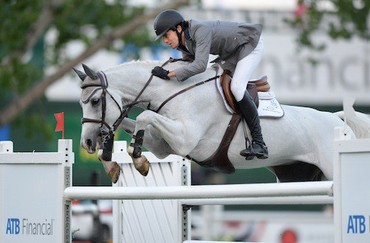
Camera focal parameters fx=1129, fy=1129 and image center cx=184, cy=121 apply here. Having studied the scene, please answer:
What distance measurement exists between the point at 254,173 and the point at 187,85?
665 inches

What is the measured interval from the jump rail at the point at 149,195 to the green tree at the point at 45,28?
10.2 metres

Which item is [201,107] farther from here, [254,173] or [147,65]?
[254,173]

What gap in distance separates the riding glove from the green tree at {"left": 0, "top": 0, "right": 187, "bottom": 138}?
10.4 metres

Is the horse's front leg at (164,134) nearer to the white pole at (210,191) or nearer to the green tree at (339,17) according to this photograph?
the white pole at (210,191)

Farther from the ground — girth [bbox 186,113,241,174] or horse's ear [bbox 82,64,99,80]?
horse's ear [bbox 82,64,99,80]

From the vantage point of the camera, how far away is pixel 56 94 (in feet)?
76.4

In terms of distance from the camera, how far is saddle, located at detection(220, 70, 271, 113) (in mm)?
7094

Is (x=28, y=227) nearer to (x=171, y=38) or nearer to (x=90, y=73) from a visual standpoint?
(x=90, y=73)

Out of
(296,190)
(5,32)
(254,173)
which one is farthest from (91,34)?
(296,190)

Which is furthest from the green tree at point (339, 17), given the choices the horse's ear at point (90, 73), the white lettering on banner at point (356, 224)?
the white lettering on banner at point (356, 224)

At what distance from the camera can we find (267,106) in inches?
285

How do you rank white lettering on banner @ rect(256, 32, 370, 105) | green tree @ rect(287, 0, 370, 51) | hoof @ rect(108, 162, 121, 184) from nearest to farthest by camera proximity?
hoof @ rect(108, 162, 121, 184), green tree @ rect(287, 0, 370, 51), white lettering on banner @ rect(256, 32, 370, 105)

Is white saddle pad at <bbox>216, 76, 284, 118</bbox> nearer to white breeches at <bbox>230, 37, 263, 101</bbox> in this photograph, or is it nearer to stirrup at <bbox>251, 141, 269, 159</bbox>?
white breeches at <bbox>230, 37, 263, 101</bbox>

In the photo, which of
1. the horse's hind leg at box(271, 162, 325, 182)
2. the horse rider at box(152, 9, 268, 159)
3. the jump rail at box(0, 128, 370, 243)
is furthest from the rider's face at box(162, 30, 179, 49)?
the horse's hind leg at box(271, 162, 325, 182)
